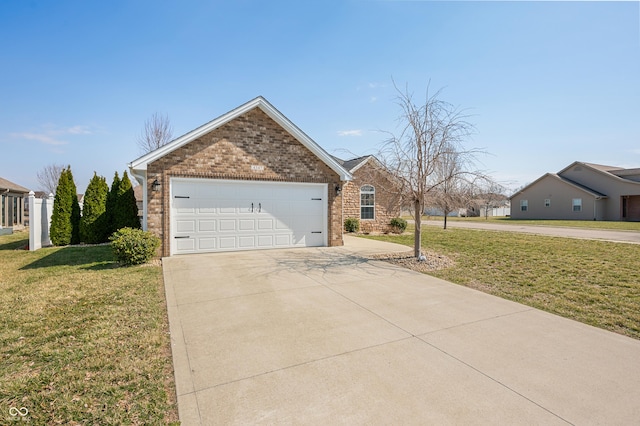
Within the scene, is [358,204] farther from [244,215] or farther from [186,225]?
[186,225]

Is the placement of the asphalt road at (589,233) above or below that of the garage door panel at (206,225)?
below

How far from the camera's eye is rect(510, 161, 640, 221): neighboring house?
29.7 m

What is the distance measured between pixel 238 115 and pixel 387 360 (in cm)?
890

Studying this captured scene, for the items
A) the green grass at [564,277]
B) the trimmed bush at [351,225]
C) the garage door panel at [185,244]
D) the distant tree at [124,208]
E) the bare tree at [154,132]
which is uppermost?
the bare tree at [154,132]

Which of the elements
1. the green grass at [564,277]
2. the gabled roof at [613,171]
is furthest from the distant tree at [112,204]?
the gabled roof at [613,171]

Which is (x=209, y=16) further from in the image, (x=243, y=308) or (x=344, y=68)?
(x=243, y=308)

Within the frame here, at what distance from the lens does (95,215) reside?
12633 mm

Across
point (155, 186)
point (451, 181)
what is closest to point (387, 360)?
point (451, 181)

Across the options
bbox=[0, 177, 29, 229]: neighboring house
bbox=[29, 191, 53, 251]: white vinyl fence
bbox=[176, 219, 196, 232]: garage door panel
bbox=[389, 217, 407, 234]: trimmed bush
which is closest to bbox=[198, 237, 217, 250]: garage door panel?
bbox=[176, 219, 196, 232]: garage door panel

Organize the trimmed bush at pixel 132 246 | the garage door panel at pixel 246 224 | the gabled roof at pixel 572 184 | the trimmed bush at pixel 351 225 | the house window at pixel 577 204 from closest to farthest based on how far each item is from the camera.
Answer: the trimmed bush at pixel 132 246, the garage door panel at pixel 246 224, the trimmed bush at pixel 351 225, the gabled roof at pixel 572 184, the house window at pixel 577 204

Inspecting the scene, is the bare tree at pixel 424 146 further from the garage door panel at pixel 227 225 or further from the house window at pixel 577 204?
the house window at pixel 577 204

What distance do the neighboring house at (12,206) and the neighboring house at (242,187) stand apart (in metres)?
15.9

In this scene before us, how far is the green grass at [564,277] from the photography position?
16.5 ft

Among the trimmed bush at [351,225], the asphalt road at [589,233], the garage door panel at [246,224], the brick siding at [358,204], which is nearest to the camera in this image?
the garage door panel at [246,224]
